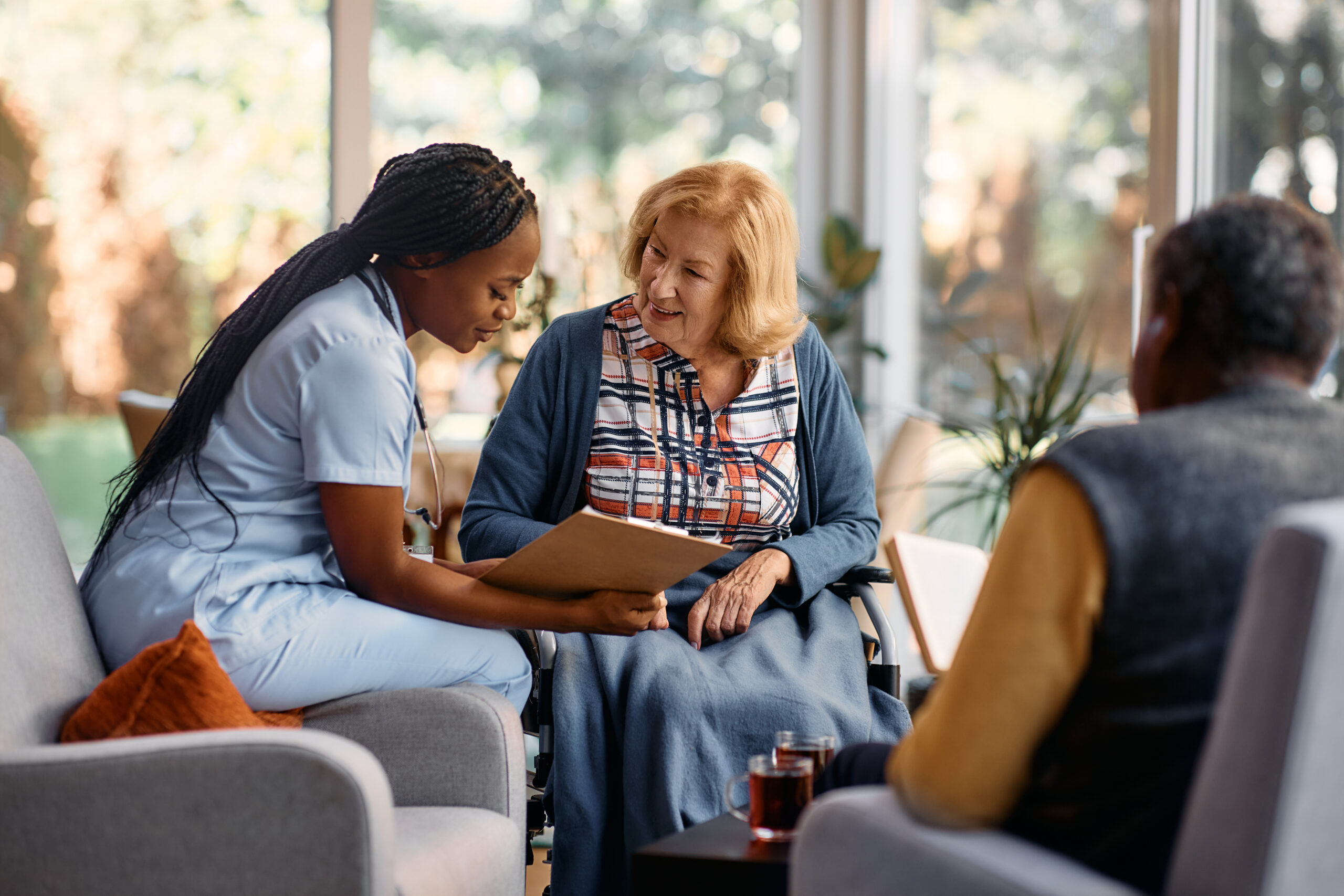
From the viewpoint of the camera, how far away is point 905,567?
8.54 ft

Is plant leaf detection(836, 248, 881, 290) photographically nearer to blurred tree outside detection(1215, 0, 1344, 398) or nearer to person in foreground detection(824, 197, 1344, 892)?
blurred tree outside detection(1215, 0, 1344, 398)

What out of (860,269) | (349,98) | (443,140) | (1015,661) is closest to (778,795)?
(1015,661)

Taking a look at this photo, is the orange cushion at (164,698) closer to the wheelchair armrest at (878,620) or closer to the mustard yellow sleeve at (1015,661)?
the mustard yellow sleeve at (1015,661)

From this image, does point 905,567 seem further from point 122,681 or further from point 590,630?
point 122,681

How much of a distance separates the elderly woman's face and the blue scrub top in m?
0.61

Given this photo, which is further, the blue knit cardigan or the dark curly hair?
the blue knit cardigan

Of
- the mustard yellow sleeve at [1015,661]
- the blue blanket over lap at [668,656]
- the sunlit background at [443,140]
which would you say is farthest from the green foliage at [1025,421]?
the mustard yellow sleeve at [1015,661]

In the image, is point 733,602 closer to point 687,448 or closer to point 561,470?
point 687,448

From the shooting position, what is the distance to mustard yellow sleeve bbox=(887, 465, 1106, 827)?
95cm

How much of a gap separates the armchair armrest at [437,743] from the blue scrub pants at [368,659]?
0.03 metres

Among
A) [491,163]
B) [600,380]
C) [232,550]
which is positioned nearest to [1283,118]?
[600,380]

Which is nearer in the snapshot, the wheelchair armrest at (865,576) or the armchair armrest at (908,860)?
the armchair armrest at (908,860)

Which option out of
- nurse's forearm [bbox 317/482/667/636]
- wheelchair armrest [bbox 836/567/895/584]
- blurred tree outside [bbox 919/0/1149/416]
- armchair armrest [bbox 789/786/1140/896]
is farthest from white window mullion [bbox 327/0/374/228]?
armchair armrest [bbox 789/786/1140/896]

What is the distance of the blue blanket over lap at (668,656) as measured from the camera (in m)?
1.71
